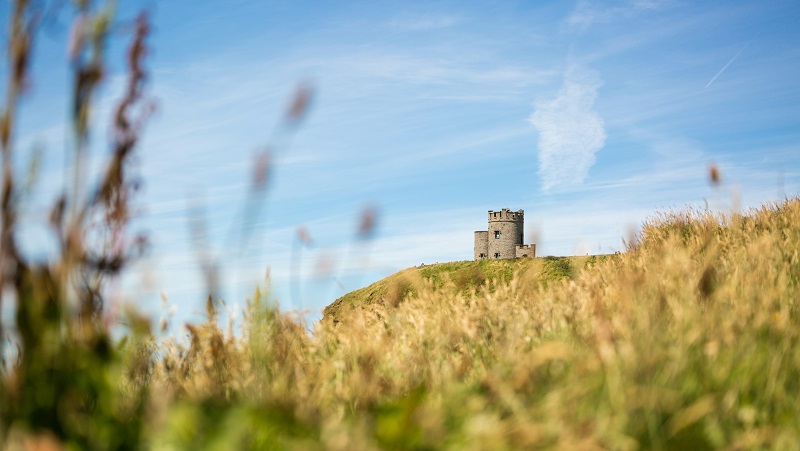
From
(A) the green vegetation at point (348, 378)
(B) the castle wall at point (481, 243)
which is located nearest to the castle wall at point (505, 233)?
(B) the castle wall at point (481, 243)

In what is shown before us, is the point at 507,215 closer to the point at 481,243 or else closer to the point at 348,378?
the point at 481,243

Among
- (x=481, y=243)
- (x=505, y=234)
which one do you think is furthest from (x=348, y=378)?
(x=481, y=243)

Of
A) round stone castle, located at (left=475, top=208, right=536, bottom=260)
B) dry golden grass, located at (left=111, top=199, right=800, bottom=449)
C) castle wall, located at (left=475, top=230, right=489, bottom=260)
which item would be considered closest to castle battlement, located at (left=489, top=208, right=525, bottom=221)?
round stone castle, located at (left=475, top=208, right=536, bottom=260)

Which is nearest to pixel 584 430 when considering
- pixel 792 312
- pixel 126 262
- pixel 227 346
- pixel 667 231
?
pixel 126 262

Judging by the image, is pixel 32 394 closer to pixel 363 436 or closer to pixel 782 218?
pixel 363 436

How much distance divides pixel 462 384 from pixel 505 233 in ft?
174

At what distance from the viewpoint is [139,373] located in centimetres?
495

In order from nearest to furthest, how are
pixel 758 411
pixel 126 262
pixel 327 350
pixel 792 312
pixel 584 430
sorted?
pixel 584 430
pixel 126 262
pixel 758 411
pixel 792 312
pixel 327 350

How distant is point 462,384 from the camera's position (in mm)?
3881

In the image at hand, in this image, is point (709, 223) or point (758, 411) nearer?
point (758, 411)

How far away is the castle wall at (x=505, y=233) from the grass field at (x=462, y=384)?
50167mm

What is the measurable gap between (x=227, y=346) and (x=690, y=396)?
2835 millimetres

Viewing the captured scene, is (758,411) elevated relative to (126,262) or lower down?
lower down

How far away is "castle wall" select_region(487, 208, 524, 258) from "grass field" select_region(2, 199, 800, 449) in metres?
50.2
